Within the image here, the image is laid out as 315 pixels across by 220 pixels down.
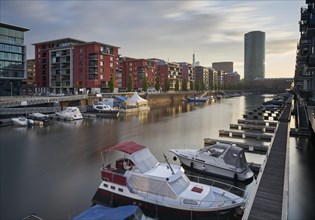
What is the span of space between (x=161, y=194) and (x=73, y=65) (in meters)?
88.8

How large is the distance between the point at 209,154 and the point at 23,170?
52.2 ft

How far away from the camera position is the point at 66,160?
26.3 meters

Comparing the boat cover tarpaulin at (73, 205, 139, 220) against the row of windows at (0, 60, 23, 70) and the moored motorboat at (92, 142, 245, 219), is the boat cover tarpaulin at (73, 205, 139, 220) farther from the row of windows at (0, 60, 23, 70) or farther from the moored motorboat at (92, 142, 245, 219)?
the row of windows at (0, 60, 23, 70)

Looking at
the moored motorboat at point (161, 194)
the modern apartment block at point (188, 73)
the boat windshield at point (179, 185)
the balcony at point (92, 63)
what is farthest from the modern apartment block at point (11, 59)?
the modern apartment block at point (188, 73)

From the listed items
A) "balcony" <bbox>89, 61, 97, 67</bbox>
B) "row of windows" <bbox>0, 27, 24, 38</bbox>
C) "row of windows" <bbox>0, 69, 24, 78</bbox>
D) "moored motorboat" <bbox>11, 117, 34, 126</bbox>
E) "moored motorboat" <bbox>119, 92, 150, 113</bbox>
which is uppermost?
"row of windows" <bbox>0, 27, 24, 38</bbox>

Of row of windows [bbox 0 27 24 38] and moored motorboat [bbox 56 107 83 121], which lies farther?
row of windows [bbox 0 27 24 38]

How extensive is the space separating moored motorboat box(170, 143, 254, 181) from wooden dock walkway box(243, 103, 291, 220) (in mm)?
1794

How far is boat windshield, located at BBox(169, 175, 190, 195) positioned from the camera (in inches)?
558

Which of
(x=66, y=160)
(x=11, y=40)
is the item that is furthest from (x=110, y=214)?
(x=11, y=40)

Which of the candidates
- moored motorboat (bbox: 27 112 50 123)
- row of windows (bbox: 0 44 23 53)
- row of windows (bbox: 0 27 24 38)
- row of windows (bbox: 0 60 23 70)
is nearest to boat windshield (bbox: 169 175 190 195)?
moored motorboat (bbox: 27 112 50 123)

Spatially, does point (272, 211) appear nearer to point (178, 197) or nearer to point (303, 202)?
point (178, 197)

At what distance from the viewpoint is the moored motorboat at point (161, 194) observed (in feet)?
44.2

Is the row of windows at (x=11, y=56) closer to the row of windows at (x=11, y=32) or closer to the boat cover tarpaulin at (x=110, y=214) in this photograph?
the row of windows at (x=11, y=32)

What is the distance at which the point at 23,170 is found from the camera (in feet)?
76.8
